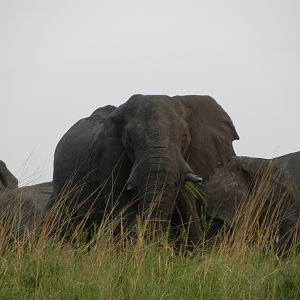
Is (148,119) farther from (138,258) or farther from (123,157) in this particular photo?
(138,258)

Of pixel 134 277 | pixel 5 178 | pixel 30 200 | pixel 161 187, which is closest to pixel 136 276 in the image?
pixel 134 277

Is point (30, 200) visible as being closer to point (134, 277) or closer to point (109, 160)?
point (109, 160)

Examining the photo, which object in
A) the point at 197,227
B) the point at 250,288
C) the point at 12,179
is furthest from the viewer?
the point at 12,179

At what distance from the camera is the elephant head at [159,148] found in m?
9.80

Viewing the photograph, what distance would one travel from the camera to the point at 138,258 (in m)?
7.43

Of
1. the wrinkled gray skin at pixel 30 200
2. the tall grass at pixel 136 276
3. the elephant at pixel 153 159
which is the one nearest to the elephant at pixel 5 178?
the wrinkled gray skin at pixel 30 200

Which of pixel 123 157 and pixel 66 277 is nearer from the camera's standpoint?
pixel 66 277

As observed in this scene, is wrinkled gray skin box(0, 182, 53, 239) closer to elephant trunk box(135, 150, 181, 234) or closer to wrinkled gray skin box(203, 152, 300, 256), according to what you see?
wrinkled gray skin box(203, 152, 300, 256)

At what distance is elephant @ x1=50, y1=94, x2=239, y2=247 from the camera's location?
386 inches

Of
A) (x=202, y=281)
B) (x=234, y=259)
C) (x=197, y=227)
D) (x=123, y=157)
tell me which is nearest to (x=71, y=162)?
(x=123, y=157)

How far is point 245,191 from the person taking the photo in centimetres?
1141

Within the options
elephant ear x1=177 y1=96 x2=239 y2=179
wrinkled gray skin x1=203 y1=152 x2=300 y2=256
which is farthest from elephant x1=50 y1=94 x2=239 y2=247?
wrinkled gray skin x1=203 y1=152 x2=300 y2=256

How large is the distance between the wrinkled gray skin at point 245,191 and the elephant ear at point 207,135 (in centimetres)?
14

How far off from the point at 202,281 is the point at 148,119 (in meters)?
3.62
